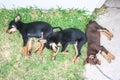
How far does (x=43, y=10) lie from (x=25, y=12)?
0.24 m

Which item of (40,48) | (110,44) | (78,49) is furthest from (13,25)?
(110,44)

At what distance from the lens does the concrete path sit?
3342 mm

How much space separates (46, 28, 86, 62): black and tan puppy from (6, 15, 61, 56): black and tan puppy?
0.31 ft

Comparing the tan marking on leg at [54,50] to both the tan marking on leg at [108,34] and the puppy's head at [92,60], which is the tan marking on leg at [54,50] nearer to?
the puppy's head at [92,60]

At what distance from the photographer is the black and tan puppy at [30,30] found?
3338 mm

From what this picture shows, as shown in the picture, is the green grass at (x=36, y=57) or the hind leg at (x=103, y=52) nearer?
the green grass at (x=36, y=57)

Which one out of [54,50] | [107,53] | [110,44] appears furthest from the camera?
[110,44]

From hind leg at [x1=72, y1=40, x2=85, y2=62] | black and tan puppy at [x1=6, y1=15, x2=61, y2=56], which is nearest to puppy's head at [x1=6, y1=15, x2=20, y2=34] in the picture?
black and tan puppy at [x1=6, y1=15, x2=61, y2=56]

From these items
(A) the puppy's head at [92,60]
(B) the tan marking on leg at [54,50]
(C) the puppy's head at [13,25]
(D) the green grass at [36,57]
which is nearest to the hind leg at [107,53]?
(A) the puppy's head at [92,60]

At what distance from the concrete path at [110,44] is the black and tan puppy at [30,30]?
0.63 metres

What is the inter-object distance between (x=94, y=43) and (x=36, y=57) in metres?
0.71

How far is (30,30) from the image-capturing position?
333cm

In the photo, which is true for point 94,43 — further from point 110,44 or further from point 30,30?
point 30,30

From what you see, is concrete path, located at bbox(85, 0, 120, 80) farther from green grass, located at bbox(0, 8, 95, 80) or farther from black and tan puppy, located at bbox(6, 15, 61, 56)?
black and tan puppy, located at bbox(6, 15, 61, 56)
